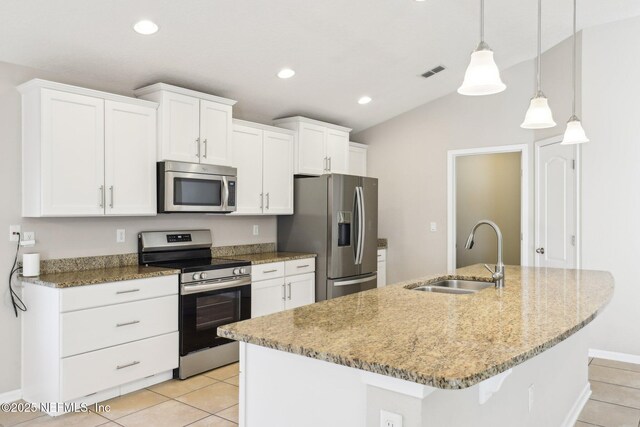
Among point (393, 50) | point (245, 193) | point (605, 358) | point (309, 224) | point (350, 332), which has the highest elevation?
point (393, 50)

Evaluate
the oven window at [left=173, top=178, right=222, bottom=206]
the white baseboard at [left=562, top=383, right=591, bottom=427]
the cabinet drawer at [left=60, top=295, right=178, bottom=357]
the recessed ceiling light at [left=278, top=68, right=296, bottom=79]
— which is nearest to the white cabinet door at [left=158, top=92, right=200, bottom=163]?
the oven window at [left=173, top=178, right=222, bottom=206]

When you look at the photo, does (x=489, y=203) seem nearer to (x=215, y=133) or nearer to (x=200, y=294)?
(x=215, y=133)

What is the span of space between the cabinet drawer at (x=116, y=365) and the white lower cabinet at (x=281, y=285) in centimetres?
86

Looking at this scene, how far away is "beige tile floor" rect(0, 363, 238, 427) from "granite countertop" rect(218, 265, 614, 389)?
1.38m

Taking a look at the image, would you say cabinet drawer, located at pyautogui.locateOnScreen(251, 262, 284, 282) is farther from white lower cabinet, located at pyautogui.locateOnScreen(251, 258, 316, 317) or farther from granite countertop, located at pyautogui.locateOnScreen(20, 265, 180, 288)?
granite countertop, located at pyautogui.locateOnScreen(20, 265, 180, 288)

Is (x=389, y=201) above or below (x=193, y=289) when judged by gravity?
above

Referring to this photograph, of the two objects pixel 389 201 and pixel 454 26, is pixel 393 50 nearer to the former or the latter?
pixel 454 26

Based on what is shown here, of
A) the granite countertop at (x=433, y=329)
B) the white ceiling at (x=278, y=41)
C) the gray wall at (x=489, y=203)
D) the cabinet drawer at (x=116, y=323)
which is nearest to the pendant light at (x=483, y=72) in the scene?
the granite countertop at (x=433, y=329)

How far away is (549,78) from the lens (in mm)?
4766

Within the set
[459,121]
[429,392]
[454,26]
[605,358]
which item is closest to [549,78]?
[459,121]

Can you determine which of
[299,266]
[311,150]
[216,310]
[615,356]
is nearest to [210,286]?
[216,310]

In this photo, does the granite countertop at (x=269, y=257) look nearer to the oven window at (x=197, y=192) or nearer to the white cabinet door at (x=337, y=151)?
the oven window at (x=197, y=192)

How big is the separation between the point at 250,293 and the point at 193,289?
2.00 feet

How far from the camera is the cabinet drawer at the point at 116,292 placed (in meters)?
2.94
